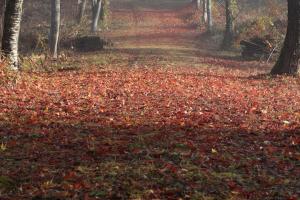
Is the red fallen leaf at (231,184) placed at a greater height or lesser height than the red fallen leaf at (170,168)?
lesser

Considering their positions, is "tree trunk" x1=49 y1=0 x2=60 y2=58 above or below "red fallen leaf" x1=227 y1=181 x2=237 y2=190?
above

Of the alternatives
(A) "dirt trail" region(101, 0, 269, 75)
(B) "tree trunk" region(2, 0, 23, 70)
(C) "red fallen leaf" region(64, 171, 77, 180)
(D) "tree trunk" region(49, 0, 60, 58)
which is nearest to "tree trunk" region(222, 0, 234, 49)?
(A) "dirt trail" region(101, 0, 269, 75)

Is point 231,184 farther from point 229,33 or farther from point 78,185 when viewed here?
point 229,33

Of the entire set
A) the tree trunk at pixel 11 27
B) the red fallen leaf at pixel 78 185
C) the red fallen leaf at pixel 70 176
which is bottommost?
the red fallen leaf at pixel 78 185

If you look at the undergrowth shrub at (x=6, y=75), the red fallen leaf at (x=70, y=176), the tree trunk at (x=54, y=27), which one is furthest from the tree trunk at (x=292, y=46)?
the red fallen leaf at (x=70, y=176)

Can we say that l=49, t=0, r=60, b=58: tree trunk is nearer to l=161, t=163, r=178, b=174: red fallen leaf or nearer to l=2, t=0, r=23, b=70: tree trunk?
l=2, t=0, r=23, b=70: tree trunk

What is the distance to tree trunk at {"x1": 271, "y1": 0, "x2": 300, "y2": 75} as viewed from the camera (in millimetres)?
18906

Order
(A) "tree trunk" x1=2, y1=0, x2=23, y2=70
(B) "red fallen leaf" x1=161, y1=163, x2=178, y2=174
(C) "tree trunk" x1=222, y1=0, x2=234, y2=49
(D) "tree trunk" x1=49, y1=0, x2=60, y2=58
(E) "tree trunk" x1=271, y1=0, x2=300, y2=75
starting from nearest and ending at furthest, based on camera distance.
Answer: (B) "red fallen leaf" x1=161, y1=163, x2=178, y2=174, (A) "tree trunk" x1=2, y1=0, x2=23, y2=70, (E) "tree trunk" x1=271, y1=0, x2=300, y2=75, (D) "tree trunk" x1=49, y1=0, x2=60, y2=58, (C) "tree trunk" x1=222, y1=0, x2=234, y2=49

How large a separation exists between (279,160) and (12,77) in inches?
368

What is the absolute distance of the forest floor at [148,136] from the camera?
6.67 metres

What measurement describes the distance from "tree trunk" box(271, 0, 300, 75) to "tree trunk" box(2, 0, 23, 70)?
35.8 ft

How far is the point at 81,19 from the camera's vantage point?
42000 mm

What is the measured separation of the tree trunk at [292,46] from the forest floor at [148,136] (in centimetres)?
79

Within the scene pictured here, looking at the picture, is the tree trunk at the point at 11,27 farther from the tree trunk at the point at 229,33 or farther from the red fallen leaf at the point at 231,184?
the tree trunk at the point at 229,33
